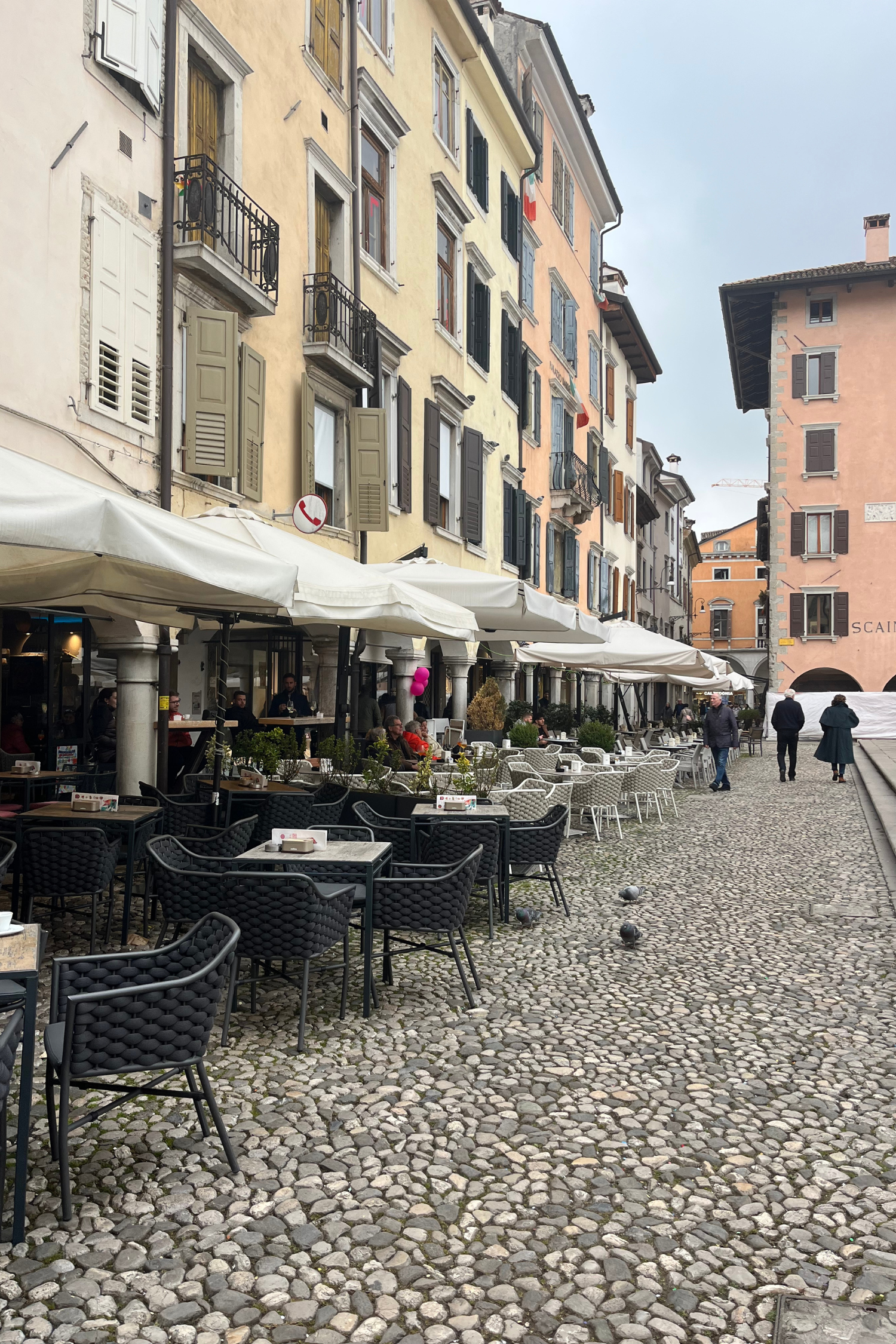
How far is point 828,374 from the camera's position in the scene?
40500 millimetres

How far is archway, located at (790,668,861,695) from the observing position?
131ft

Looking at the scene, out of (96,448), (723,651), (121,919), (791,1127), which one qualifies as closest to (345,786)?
(121,919)

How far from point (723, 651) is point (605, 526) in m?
41.5

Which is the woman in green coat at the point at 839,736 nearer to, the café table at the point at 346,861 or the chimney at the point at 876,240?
the café table at the point at 346,861

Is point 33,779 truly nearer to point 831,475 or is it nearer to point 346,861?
point 346,861

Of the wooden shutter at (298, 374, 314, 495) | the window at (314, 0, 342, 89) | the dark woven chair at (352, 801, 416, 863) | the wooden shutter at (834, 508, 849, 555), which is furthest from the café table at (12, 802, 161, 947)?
the wooden shutter at (834, 508, 849, 555)

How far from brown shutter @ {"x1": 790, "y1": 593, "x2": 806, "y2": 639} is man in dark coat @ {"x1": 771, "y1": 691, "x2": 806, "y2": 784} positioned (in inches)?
799

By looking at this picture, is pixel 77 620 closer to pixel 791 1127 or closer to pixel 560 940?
pixel 560 940

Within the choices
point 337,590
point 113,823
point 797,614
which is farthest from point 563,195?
point 113,823

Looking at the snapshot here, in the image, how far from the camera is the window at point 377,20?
15.7m

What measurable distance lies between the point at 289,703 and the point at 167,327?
4967mm

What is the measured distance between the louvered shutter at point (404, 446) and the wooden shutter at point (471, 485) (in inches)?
Answer: 120

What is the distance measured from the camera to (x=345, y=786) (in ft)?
29.6

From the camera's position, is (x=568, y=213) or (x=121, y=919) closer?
(x=121, y=919)
